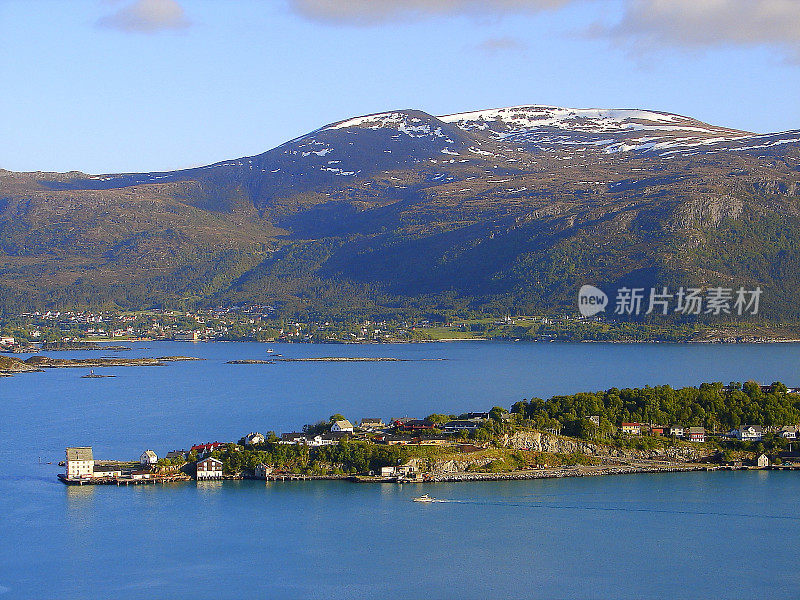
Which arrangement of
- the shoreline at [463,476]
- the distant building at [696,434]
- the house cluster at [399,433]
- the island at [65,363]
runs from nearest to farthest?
the shoreline at [463,476], the house cluster at [399,433], the distant building at [696,434], the island at [65,363]

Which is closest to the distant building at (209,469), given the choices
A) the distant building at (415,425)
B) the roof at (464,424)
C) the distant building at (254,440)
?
the distant building at (254,440)

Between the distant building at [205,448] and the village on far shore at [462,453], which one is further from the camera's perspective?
the distant building at [205,448]

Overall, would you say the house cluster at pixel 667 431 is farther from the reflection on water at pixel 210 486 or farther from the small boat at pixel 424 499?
the reflection on water at pixel 210 486

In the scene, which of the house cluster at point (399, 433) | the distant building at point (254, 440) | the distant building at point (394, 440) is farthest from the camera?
the distant building at point (254, 440)

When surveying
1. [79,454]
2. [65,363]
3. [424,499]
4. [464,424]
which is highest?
[464,424]

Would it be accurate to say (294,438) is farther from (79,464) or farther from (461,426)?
(79,464)

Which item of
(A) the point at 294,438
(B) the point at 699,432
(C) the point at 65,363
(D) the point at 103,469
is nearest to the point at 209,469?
(D) the point at 103,469
